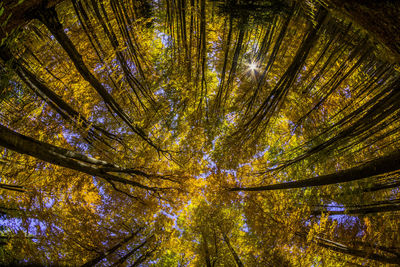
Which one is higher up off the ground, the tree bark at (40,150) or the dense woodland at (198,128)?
the dense woodland at (198,128)

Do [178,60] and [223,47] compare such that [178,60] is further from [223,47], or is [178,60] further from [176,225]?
[176,225]

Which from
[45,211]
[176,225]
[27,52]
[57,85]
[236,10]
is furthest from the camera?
[176,225]

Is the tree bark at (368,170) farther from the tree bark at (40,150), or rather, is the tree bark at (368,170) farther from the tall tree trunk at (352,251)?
the tree bark at (40,150)

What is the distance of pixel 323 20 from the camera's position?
8.23 feet

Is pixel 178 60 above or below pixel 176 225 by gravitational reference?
above

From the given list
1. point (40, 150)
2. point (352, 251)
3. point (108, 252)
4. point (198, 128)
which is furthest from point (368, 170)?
point (108, 252)

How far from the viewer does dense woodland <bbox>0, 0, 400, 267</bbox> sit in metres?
2.78

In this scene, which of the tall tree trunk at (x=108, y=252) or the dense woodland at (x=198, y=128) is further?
the tall tree trunk at (x=108, y=252)

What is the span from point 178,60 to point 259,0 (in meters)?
2.77

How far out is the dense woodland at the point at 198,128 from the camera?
2.78 meters

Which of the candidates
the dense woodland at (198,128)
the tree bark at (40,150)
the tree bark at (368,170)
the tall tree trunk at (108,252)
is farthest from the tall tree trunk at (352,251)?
the tall tree trunk at (108,252)

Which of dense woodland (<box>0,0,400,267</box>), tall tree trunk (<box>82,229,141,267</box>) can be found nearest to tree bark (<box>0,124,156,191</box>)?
dense woodland (<box>0,0,400,267</box>)

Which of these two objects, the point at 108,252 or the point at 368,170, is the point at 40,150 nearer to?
the point at 368,170

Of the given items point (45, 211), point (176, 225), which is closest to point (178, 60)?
point (45, 211)
